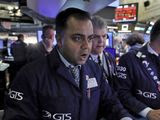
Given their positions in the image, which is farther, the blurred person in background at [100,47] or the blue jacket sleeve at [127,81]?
the blurred person in background at [100,47]

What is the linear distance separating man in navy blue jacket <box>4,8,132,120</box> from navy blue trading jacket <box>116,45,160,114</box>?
1.05ft

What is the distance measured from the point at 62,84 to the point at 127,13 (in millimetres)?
8248

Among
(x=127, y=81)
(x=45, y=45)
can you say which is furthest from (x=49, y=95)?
(x=45, y=45)

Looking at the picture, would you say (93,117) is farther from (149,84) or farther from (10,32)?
(10,32)

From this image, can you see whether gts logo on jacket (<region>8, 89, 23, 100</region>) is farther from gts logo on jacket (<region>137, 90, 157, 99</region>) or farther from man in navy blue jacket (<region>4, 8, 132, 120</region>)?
gts logo on jacket (<region>137, 90, 157, 99</region>)

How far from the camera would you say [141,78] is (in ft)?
6.03

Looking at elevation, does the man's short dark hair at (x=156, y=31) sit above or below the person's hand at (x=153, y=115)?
above

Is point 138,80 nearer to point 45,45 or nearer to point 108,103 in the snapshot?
point 108,103

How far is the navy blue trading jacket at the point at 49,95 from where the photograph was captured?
133 cm

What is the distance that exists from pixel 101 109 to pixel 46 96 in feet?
1.33

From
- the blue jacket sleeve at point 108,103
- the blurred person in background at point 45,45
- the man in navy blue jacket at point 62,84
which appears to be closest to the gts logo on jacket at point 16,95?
the man in navy blue jacket at point 62,84

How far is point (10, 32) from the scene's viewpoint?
45.3ft

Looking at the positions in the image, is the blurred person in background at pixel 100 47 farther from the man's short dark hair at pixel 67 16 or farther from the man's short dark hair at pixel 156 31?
the man's short dark hair at pixel 67 16

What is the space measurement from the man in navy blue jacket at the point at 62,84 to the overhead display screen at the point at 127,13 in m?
7.81
